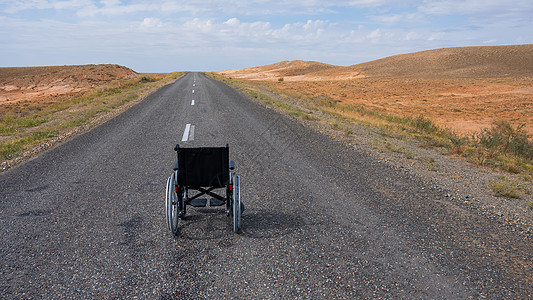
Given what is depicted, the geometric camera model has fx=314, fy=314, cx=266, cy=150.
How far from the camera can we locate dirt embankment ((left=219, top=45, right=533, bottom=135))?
889 inches

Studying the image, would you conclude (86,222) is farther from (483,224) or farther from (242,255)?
(483,224)

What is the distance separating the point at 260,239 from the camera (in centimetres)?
408

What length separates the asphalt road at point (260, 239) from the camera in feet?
10.4

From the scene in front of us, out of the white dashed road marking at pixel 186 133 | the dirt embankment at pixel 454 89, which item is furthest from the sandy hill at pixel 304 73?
the white dashed road marking at pixel 186 133

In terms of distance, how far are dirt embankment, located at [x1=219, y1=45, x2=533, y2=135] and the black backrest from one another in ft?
53.9

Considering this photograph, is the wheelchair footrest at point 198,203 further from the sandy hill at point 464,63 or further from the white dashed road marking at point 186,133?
the sandy hill at point 464,63

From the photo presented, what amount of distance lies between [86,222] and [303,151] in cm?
557

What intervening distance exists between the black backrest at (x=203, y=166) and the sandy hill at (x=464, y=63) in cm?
6953

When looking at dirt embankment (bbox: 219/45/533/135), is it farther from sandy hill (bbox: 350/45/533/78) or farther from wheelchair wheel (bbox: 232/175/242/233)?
wheelchair wheel (bbox: 232/175/242/233)

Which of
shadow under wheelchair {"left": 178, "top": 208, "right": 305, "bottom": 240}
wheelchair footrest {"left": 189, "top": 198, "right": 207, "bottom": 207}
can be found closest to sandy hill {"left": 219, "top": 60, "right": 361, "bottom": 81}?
shadow under wheelchair {"left": 178, "top": 208, "right": 305, "bottom": 240}

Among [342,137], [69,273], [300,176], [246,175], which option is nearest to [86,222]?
[69,273]

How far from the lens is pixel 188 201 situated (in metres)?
4.44

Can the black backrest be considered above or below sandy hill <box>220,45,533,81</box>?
below

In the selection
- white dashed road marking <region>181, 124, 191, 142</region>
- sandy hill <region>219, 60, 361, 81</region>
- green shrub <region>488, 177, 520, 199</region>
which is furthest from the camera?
sandy hill <region>219, 60, 361, 81</region>
